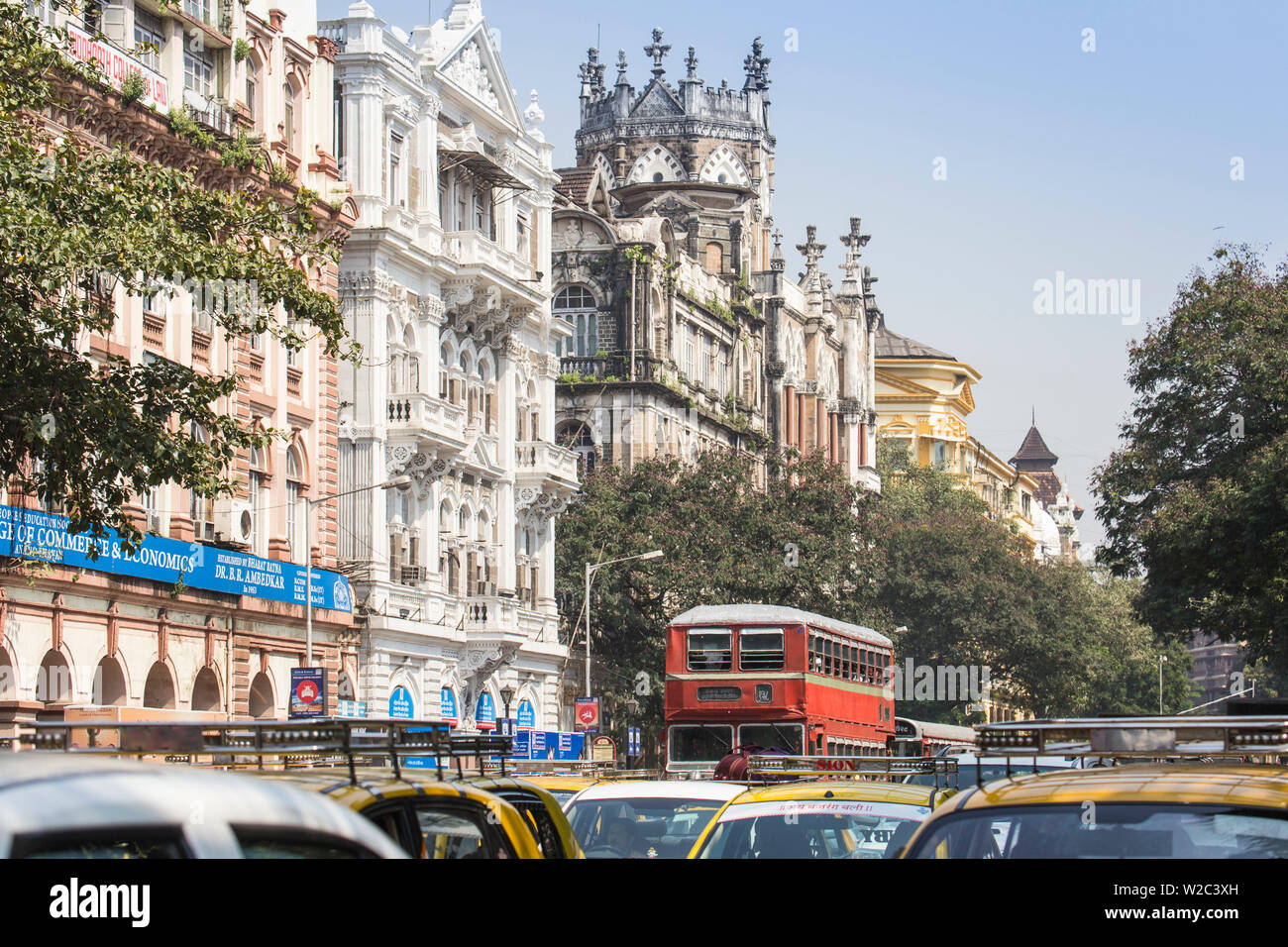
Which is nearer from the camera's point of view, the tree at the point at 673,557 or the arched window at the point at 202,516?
the arched window at the point at 202,516

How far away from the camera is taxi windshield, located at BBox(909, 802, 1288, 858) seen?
6.55 meters

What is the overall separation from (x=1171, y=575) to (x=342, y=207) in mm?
20260

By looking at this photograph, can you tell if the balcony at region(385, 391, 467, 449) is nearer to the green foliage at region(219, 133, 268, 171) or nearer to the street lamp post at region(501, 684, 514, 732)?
the street lamp post at region(501, 684, 514, 732)

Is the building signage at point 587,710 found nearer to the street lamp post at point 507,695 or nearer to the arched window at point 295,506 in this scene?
the street lamp post at point 507,695

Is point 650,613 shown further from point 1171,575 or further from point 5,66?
point 5,66

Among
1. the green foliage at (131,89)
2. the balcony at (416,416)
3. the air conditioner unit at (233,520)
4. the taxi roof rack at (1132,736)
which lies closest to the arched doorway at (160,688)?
the air conditioner unit at (233,520)

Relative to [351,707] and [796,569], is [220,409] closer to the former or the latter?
[351,707]

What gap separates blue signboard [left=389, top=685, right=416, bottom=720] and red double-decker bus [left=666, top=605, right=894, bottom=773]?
10589mm

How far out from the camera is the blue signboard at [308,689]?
37.4 m

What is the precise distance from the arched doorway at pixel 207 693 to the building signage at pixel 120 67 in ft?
36.2

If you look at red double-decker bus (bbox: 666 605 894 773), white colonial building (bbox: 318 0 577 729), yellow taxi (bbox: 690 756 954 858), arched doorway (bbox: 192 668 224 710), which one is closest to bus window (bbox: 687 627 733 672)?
red double-decker bus (bbox: 666 605 894 773)

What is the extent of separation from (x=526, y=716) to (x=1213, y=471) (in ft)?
64.6

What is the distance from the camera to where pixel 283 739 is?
7266 mm
